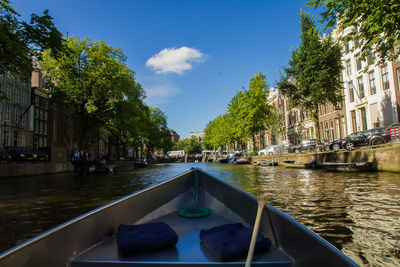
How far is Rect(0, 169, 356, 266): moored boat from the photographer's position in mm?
1671

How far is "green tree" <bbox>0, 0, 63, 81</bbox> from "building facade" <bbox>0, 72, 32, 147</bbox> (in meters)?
21.7

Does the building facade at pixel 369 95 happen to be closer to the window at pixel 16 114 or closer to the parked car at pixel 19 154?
the parked car at pixel 19 154

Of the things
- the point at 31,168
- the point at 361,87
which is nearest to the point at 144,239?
the point at 31,168

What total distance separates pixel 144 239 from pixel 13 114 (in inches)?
1440

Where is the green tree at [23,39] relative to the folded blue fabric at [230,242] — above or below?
above

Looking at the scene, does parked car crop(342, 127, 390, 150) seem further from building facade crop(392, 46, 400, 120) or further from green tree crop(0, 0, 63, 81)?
green tree crop(0, 0, 63, 81)

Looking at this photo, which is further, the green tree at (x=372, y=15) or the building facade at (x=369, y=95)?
the building facade at (x=369, y=95)

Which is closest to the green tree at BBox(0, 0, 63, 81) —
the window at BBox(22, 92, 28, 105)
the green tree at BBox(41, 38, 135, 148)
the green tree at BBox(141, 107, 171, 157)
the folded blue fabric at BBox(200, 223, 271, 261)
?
the folded blue fabric at BBox(200, 223, 271, 261)

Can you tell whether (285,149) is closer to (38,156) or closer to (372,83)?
(372,83)

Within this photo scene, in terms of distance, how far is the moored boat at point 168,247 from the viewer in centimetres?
167

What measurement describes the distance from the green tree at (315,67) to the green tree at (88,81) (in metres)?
18.4

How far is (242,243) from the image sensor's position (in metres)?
2.04

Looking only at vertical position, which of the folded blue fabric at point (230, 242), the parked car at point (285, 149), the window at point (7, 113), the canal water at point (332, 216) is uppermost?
the window at point (7, 113)

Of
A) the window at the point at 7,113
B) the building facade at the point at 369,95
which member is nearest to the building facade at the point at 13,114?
the window at the point at 7,113
